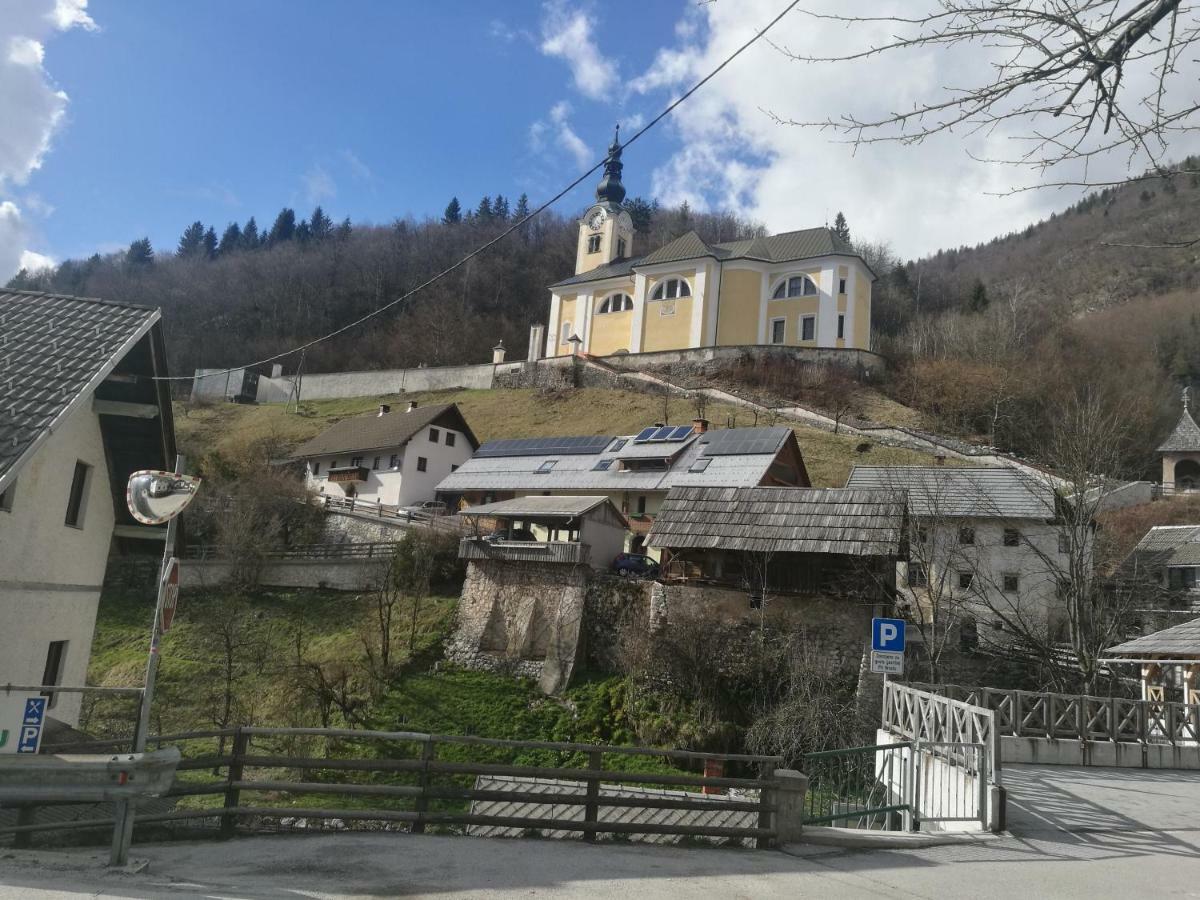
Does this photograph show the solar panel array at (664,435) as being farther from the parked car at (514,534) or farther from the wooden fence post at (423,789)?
the wooden fence post at (423,789)

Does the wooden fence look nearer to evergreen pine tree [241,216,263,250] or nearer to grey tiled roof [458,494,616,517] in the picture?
grey tiled roof [458,494,616,517]

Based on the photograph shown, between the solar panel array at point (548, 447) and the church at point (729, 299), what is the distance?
21.3 metres

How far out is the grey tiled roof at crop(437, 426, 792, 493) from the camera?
37.2m

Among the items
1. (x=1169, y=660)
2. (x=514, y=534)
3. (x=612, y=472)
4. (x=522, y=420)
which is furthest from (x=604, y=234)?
(x=1169, y=660)

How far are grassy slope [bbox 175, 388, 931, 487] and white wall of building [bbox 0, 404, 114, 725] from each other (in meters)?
34.6

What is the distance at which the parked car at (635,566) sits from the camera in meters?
30.0

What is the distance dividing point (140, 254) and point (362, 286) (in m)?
41.2

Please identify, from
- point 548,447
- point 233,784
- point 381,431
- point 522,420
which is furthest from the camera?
point 522,420

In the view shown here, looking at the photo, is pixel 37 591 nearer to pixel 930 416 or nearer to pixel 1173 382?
pixel 930 416

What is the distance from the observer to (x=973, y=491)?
110 ft

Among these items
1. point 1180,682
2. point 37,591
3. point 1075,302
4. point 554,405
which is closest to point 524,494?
point 554,405

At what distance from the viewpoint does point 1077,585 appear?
73.9ft

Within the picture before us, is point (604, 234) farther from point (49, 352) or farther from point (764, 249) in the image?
point (49, 352)

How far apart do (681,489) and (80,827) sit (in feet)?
80.5
